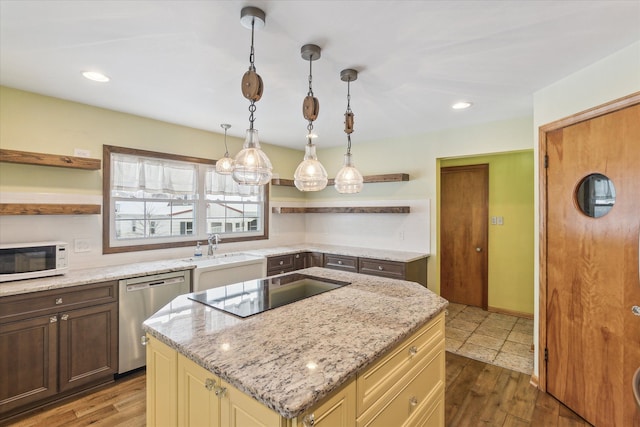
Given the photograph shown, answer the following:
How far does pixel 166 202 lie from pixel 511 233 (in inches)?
175

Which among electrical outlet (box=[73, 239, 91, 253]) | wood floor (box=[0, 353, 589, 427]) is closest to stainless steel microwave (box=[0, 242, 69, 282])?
electrical outlet (box=[73, 239, 91, 253])

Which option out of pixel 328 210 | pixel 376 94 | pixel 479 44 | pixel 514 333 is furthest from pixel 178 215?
pixel 514 333

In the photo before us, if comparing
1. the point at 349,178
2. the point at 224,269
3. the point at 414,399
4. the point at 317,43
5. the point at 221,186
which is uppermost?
the point at 317,43

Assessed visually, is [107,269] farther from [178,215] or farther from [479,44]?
[479,44]

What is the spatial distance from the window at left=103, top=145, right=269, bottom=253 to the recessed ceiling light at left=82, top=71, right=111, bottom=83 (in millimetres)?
859

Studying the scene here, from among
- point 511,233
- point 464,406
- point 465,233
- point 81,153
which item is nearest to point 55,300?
point 81,153

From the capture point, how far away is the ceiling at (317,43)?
4.95 ft

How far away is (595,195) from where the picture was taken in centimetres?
206

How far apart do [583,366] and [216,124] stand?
396 centimetres

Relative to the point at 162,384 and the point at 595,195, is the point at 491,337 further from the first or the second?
the point at 162,384

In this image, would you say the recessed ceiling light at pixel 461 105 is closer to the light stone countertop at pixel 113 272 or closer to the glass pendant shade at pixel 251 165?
the light stone countertop at pixel 113 272

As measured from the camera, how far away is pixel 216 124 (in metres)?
3.50

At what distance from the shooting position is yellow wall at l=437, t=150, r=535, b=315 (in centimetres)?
395

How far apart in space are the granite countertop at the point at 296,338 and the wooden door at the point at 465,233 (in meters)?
2.96
